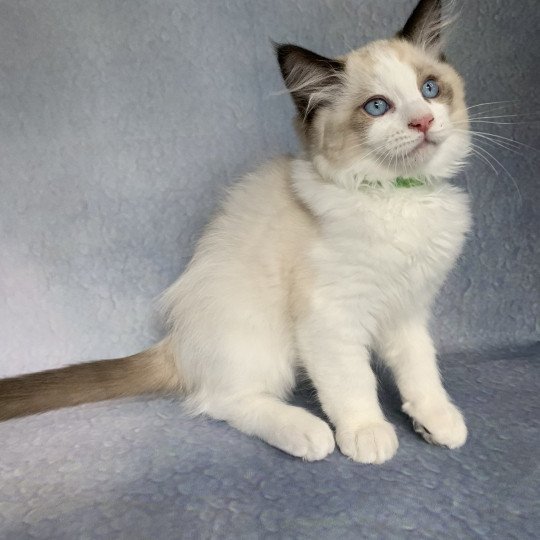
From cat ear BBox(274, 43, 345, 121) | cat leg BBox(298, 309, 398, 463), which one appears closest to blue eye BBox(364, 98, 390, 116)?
cat ear BBox(274, 43, 345, 121)

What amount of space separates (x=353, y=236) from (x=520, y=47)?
919mm

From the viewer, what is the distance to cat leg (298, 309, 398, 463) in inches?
52.2

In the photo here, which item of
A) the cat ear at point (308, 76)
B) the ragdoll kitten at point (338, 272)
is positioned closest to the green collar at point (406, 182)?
the ragdoll kitten at point (338, 272)

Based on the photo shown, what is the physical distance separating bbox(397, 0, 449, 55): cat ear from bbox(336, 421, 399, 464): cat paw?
822 millimetres

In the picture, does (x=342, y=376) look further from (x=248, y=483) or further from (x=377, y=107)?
(x=377, y=107)

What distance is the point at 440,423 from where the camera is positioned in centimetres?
134

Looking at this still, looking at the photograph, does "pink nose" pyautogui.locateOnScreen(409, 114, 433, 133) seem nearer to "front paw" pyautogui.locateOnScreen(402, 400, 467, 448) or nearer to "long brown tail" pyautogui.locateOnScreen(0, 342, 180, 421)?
"front paw" pyautogui.locateOnScreen(402, 400, 467, 448)

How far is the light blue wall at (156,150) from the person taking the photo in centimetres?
185

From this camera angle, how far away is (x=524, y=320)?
1.90 metres

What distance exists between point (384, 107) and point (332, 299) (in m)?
0.40

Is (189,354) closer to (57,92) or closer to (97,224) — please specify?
(97,224)

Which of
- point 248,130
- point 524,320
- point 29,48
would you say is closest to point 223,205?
point 248,130

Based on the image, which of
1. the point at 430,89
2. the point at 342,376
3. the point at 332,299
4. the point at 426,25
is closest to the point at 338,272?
the point at 332,299

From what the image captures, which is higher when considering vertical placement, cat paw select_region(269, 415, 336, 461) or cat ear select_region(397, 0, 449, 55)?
cat ear select_region(397, 0, 449, 55)
